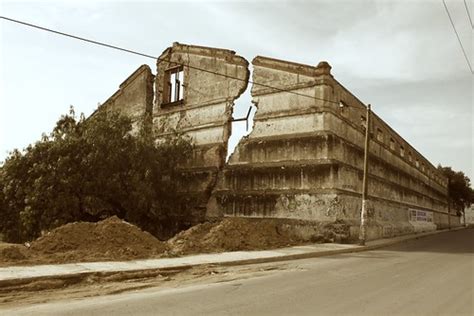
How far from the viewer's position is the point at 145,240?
45.2ft

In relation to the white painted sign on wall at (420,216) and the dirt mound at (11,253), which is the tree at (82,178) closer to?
the dirt mound at (11,253)

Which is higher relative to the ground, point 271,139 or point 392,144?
point 392,144

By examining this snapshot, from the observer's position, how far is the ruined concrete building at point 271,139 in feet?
63.6

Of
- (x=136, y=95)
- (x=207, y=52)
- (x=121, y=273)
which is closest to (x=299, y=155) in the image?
(x=207, y=52)

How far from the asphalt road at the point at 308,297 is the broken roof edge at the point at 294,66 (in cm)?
1163

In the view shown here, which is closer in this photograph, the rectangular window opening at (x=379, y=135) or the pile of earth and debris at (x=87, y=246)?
the pile of earth and debris at (x=87, y=246)

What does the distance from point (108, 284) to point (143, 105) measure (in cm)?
1930

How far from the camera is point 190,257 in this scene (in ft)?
41.6

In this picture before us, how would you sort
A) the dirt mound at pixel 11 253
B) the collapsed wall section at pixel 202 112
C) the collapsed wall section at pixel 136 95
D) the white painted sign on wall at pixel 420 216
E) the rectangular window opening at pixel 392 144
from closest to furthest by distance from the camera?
1. the dirt mound at pixel 11 253
2. the collapsed wall section at pixel 202 112
3. the collapsed wall section at pixel 136 95
4. the rectangular window opening at pixel 392 144
5. the white painted sign on wall at pixel 420 216

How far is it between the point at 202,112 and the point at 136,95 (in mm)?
6490

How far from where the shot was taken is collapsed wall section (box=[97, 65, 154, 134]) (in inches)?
1051

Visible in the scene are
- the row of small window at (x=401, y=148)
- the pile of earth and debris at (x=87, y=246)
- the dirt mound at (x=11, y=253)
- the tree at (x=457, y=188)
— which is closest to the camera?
the dirt mound at (x=11, y=253)

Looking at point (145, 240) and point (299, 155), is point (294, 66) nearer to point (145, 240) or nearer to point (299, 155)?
point (299, 155)

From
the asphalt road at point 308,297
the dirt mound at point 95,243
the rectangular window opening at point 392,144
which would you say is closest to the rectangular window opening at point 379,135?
the rectangular window opening at point 392,144
